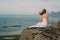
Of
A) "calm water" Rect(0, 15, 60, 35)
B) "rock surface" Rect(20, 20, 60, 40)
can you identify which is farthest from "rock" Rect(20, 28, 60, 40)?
"calm water" Rect(0, 15, 60, 35)

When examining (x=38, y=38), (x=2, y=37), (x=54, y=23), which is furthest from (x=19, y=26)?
(x=38, y=38)

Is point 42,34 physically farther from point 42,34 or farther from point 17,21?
point 17,21

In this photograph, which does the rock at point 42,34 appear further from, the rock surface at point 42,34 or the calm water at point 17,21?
the calm water at point 17,21

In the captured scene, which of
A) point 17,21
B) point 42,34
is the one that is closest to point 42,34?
point 42,34

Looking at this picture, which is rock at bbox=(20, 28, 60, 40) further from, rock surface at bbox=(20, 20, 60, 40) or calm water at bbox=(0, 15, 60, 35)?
calm water at bbox=(0, 15, 60, 35)

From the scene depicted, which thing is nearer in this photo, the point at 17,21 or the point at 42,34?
the point at 42,34

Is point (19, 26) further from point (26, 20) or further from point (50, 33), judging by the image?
point (50, 33)

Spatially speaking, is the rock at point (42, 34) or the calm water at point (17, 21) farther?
the calm water at point (17, 21)

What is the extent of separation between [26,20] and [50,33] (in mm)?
7596

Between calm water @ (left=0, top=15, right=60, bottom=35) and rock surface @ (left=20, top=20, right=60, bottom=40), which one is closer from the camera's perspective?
rock surface @ (left=20, top=20, right=60, bottom=40)

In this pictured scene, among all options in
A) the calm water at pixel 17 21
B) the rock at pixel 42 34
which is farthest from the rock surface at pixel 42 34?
the calm water at pixel 17 21

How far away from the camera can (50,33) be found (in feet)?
20.9

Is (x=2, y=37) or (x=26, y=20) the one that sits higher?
(x=26, y=20)

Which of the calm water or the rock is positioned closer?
the rock
